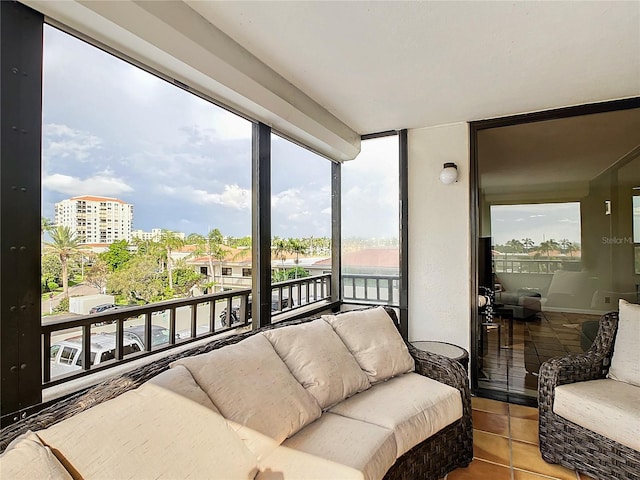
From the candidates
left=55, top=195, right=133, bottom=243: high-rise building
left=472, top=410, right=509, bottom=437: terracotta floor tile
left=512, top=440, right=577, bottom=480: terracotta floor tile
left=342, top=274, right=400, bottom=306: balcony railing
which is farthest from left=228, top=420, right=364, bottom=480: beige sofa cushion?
left=342, top=274, right=400, bottom=306: balcony railing

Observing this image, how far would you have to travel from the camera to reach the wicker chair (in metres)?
1.98

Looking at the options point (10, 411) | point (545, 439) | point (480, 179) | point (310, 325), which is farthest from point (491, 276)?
point (10, 411)

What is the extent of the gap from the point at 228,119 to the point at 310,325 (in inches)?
59.8

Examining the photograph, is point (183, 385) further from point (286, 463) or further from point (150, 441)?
point (286, 463)

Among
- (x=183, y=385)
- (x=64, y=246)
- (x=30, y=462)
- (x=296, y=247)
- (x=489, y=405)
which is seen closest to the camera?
(x=30, y=462)

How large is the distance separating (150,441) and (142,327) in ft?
3.41

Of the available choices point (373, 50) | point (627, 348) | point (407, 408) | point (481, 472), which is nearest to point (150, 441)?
point (407, 408)

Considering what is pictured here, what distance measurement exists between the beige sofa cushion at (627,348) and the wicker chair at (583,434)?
5cm

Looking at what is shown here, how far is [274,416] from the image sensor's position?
1.63m

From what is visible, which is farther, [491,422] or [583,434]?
[491,422]

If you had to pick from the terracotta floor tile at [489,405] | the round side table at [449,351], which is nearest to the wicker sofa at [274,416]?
the round side table at [449,351]

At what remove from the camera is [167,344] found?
7.57ft

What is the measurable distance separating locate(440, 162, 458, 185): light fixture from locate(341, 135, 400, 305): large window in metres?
0.48

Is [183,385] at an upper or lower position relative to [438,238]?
lower
